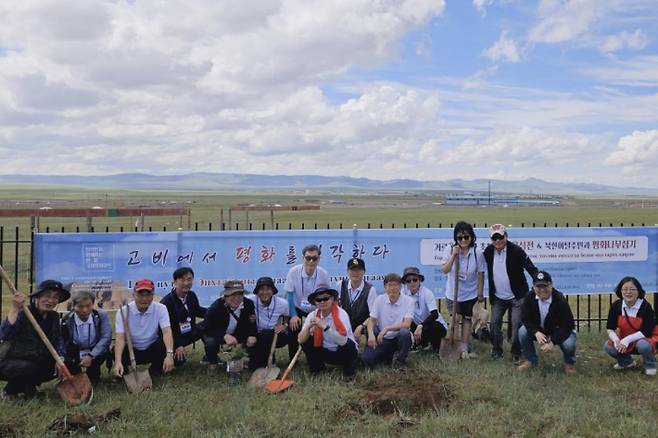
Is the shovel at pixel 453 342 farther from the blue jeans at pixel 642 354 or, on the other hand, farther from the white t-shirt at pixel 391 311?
the blue jeans at pixel 642 354

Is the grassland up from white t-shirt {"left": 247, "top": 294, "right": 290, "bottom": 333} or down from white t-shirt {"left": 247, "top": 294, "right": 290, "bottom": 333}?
down

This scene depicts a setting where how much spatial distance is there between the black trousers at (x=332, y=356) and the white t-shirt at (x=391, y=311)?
1.69 feet

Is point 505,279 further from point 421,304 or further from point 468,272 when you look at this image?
point 421,304

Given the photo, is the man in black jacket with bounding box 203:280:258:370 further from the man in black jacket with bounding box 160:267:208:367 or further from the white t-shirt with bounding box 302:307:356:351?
the white t-shirt with bounding box 302:307:356:351

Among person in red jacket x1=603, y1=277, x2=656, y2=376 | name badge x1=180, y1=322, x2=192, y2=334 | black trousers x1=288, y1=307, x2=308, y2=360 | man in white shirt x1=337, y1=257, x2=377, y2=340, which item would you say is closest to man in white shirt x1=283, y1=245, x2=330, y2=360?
black trousers x1=288, y1=307, x2=308, y2=360

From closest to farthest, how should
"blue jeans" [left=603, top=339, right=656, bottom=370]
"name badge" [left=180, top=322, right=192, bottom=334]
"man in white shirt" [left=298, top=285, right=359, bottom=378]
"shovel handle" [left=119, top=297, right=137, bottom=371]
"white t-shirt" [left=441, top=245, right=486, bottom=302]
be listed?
"shovel handle" [left=119, top=297, right=137, bottom=371] → "man in white shirt" [left=298, top=285, right=359, bottom=378] → "blue jeans" [left=603, top=339, right=656, bottom=370] → "name badge" [left=180, top=322, right=192, bottom=334] → "white t-shirt" [left=441, top=245, right=486, bottom=302]

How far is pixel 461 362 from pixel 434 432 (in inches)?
82.3

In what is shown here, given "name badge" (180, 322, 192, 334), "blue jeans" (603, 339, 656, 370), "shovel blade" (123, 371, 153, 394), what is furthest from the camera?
"name badge" (180, 322, 192, 334)

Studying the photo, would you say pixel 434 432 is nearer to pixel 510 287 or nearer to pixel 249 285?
pixel 510 287

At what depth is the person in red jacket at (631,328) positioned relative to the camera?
6.45 metres

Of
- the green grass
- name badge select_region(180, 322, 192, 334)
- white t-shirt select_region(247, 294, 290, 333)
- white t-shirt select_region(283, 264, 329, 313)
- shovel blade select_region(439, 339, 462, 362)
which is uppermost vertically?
white t-shirt select_region(283, 264, 329, 313)

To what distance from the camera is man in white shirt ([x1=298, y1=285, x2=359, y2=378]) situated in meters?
6.29

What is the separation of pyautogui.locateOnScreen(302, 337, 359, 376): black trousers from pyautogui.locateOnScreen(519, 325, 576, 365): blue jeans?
74.9 inches

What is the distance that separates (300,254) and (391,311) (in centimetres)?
190
